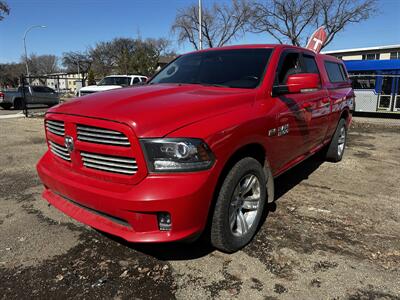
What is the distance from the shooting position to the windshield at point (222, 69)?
149 inches

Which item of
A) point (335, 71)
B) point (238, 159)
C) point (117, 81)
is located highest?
point (335, 71)

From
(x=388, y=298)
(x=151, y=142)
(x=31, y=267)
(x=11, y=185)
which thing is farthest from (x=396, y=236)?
(x=11, y=185)

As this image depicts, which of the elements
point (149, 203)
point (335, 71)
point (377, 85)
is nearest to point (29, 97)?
point (377, 85)

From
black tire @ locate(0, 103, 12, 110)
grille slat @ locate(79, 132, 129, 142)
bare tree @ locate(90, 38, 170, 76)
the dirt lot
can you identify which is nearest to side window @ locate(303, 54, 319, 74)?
the dirt lot

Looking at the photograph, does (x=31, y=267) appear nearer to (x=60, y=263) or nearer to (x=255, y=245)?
(x=60, y=263)

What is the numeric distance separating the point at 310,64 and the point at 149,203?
→ 142 inches

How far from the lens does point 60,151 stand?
3.26 metres

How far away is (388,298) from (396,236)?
119 centimetres

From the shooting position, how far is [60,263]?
3131mm

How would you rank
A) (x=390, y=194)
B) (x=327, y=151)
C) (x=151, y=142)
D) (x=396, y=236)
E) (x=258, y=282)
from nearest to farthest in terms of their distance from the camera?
(x=151, y=142) < (x=258, y=282) < (x=396, y=236) < (x=390, y=194) < (x=327, y=151)

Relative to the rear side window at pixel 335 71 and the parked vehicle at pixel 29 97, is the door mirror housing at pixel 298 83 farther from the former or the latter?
the parked vehicle at pixel 29 97

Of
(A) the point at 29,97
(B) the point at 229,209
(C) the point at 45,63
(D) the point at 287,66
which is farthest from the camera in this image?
(C) the point at 45,63

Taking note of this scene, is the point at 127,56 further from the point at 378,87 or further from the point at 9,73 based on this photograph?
the point at 9,73

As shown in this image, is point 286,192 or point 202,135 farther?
point 286,192
